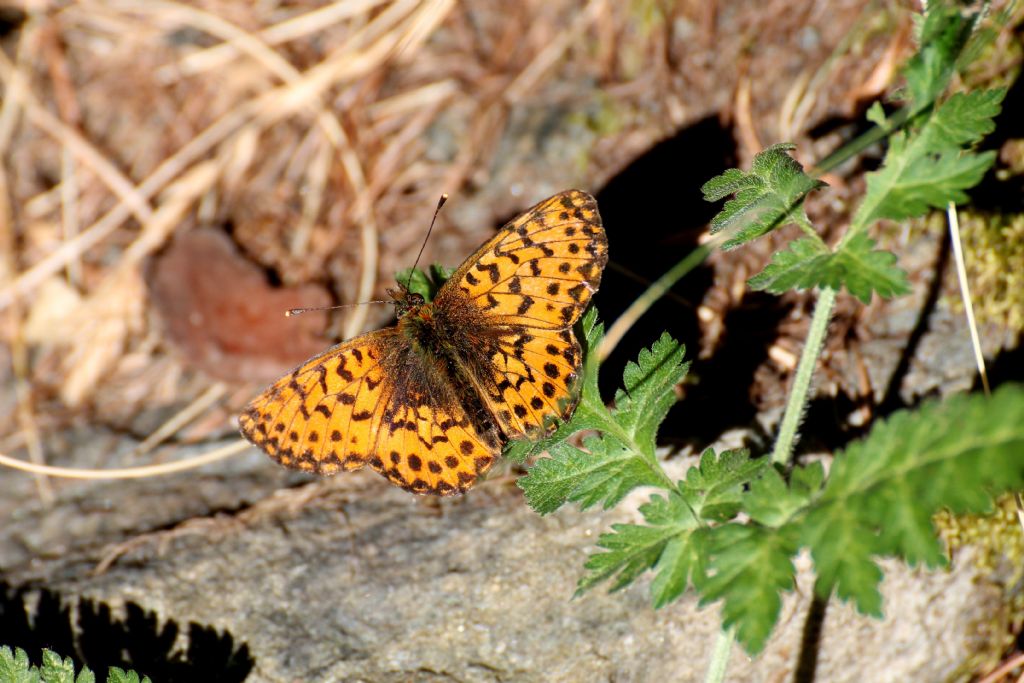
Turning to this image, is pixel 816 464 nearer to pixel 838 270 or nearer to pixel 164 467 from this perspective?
pixel 838 270

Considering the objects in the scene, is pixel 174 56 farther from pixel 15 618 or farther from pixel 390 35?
pixel 15 618

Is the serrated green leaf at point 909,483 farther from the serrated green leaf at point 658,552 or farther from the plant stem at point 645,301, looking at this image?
the plant stem at point 645,301

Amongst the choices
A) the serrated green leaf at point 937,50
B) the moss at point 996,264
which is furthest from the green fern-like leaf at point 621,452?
the moss at point 996,264

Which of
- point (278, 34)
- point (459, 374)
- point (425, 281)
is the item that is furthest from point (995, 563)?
point (278, 34)

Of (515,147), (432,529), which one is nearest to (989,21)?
(515,147)

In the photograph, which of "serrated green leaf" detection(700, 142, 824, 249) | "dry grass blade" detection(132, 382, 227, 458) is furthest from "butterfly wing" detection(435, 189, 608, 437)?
"dry grass blade" detection(132, 382, 227, 458)

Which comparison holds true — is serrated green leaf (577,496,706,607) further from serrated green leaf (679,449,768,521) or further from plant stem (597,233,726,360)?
plant stem (597,233,726,360)
